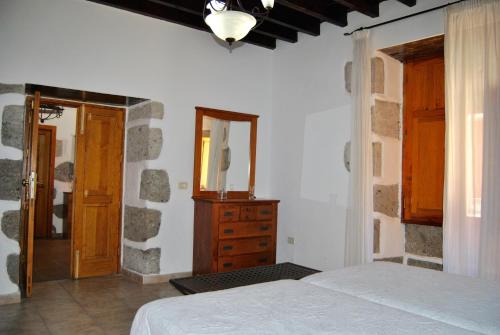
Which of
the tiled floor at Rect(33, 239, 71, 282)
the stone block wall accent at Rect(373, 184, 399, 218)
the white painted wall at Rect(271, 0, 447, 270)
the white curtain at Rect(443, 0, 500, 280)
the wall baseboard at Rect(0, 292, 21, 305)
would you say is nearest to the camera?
the white curtain at Rect(443, 0, 500, 280)

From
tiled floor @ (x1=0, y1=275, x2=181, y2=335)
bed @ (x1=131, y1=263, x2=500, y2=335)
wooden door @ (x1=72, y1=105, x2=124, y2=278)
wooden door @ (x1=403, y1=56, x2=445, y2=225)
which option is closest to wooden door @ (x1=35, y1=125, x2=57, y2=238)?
wooden door @ (x1=72, y1=105, x2=124, y2=278)

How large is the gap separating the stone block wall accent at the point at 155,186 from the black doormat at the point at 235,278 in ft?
4.89

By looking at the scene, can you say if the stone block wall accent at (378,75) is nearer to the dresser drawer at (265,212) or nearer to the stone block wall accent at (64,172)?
the dresser drawer at (265,212)

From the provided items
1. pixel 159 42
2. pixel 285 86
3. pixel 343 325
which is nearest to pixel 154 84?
pixel 159 42

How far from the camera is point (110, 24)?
13.5 feet

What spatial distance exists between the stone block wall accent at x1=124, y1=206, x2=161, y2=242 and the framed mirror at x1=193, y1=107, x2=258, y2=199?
524 mm

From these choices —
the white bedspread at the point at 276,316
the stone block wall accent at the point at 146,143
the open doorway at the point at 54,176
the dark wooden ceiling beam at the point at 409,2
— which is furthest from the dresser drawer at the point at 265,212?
the open doorway at the point at 54,176

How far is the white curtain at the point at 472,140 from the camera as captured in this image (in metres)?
3.01

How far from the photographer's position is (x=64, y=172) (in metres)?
7.55

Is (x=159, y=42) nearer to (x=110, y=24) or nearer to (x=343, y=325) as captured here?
(x=110, y=24)

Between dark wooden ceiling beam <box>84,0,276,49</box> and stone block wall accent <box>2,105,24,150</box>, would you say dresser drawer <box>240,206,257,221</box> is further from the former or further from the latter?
stone block wall accent <box>2,105,24,150</box>

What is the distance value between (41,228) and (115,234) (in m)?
3.29

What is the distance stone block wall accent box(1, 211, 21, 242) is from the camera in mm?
3555

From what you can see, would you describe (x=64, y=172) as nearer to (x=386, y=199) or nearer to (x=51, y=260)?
(x=51, y=260)
